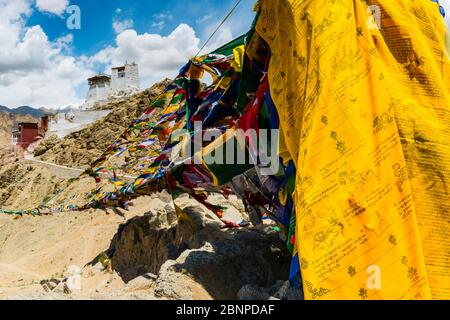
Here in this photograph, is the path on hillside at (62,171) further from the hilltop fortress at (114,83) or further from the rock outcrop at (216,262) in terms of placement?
the rock outcrop at (216,262)

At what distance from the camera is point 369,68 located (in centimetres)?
266

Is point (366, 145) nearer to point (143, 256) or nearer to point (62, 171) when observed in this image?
point (143, 256)

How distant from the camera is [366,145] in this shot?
2.46 metres

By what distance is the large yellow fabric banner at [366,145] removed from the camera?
222 centimetres

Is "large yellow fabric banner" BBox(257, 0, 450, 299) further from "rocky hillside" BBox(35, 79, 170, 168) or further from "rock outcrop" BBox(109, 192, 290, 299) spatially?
"rocky hillside" BBox(35, 79, 170, 168)

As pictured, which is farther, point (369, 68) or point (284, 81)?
point (284, 81)

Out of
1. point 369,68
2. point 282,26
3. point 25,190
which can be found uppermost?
point 25,190

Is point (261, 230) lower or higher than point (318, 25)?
lower

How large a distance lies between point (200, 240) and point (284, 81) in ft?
14.6

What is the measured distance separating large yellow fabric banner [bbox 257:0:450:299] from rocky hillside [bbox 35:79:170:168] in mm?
27574

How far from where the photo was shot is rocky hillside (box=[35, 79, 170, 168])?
97.2ft
